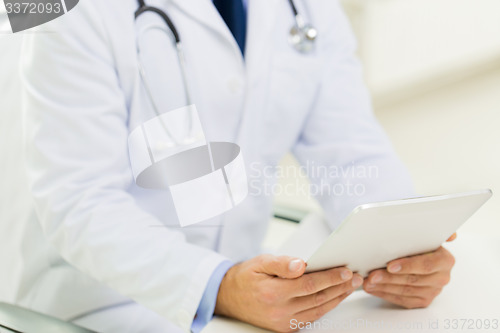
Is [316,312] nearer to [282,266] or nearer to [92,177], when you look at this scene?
[282,266]

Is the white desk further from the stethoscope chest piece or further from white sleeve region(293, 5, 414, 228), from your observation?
the stethoscope chest piece

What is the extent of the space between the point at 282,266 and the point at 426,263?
216mm

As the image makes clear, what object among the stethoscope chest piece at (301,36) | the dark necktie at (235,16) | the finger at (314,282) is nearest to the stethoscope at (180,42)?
the stethoscope chest piece at (301,36)

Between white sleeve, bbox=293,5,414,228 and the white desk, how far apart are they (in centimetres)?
16

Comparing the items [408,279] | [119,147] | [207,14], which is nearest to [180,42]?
[207,14]

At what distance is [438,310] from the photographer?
69 centimetres

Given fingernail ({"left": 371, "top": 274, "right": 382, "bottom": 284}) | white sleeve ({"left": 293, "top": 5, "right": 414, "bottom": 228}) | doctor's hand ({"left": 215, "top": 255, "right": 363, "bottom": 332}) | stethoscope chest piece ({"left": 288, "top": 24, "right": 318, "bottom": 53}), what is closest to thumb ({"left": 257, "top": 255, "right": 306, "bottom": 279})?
doctor's hand ({"left": 215, "top": 255, "right": 363, "bottom": 332})

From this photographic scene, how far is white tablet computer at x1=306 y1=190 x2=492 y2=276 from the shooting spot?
0.54 m

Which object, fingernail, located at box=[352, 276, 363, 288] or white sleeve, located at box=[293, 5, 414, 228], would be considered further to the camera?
white sleeve, located at box=[293, 5, 414, 228]

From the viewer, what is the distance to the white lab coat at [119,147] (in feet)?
1.98

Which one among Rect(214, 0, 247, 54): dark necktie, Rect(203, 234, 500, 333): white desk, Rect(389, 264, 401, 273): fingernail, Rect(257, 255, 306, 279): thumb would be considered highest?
Rect(214, 0, 247, 54): dark necktie

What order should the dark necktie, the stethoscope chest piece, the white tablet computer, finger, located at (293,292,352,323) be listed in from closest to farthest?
1. the white tablet computer
2. finger, located at (293,292,352,323)
3. the dark necktie
4. the stethoscope chest piece

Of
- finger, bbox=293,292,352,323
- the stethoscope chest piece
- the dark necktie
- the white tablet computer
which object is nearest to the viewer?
the white tablet computer

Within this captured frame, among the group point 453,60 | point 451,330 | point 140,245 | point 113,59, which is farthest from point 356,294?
point 453,60
